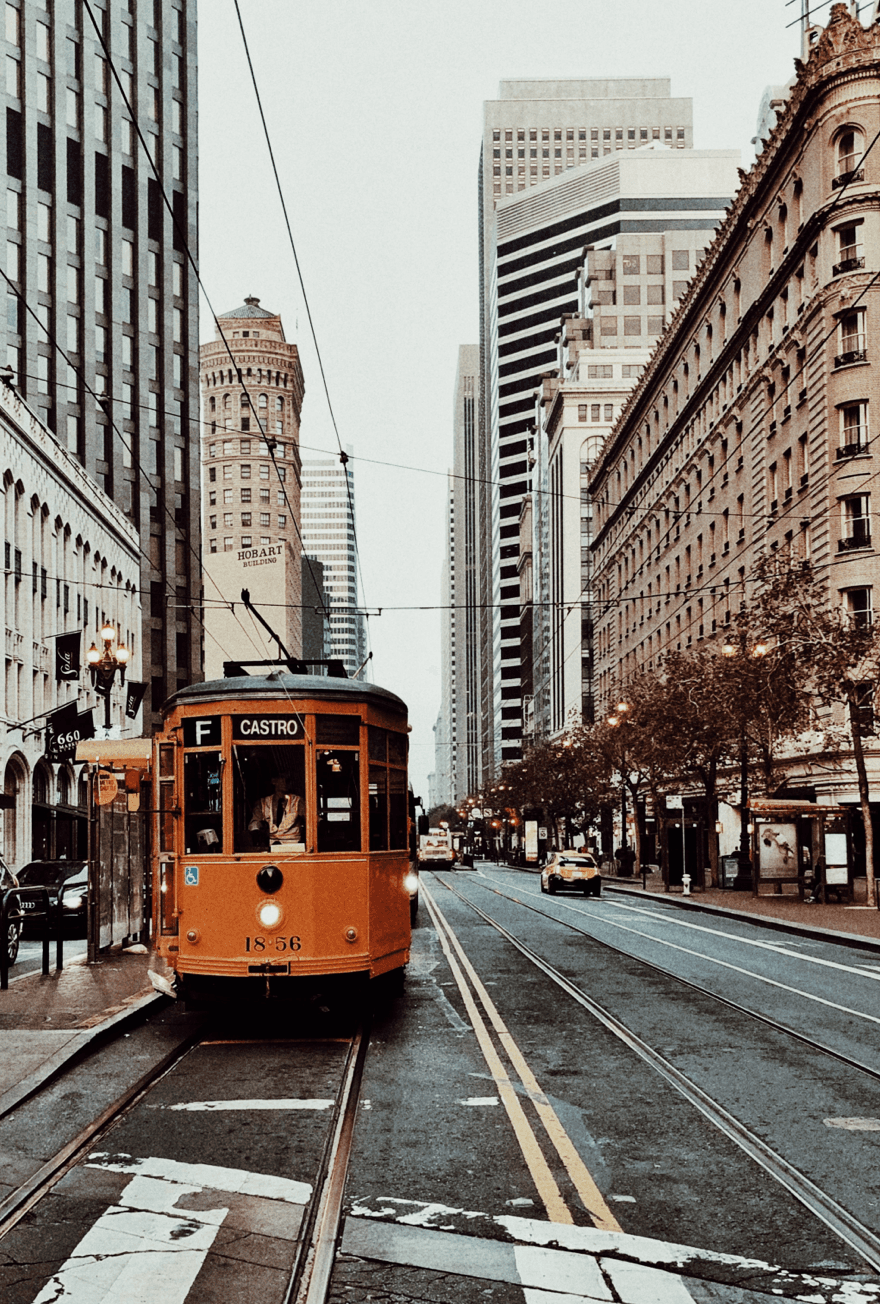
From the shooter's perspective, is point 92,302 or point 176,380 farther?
point 176,380

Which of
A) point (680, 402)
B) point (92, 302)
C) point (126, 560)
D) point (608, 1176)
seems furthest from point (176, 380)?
point (608, 1176)

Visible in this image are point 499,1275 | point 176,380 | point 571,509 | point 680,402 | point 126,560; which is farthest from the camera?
point 571,509

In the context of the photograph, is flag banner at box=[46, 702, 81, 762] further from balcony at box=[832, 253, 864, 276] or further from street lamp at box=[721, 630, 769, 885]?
balcony at box=[832, 253, 864, 276]

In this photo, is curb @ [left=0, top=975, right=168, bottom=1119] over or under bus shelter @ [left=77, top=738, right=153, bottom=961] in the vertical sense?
under

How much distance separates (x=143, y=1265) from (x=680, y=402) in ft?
233

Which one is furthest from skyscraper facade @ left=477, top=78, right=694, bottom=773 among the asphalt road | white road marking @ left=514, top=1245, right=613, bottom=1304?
white road marking @ left=514, top=1245, right=613, bottom=1304

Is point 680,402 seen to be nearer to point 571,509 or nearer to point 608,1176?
point 571,509

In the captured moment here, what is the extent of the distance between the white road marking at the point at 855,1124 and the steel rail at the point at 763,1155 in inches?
23.7

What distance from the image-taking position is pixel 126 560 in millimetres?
66125

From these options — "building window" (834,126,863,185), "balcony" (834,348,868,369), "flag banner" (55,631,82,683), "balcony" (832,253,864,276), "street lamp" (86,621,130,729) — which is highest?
"building window" (834,126,863,185)

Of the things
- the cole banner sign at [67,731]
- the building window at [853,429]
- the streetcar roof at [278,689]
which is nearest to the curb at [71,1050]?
the streetcar roof at [278,689]

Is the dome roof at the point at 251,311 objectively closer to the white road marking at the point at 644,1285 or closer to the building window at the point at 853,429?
the building window at the point at 853,429

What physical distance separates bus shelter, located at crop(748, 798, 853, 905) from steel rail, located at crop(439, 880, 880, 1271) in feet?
74.0

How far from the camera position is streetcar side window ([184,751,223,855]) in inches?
528
